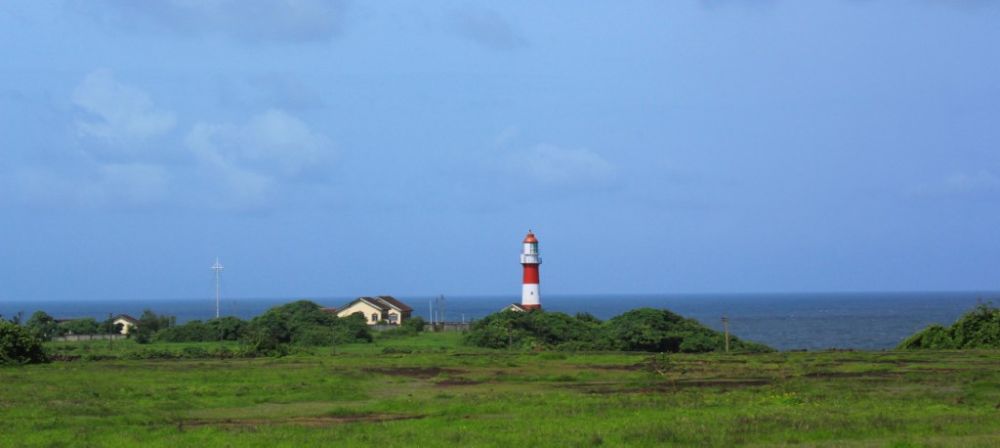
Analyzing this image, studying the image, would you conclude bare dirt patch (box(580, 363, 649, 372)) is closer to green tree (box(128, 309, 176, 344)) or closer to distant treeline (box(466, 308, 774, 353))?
distant treeline (box(466, 308, 774, 353))

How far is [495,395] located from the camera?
38500mm

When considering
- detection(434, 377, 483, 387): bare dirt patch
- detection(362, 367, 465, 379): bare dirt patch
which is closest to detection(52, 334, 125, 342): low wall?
detection(362, 367, 465, 379): bare dirt patch

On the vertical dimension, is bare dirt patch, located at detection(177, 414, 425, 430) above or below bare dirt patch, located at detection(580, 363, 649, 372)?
below

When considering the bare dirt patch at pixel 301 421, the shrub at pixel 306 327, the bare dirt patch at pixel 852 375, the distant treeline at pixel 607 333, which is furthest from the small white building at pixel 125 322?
the bare dirt patch at pixel 301 421

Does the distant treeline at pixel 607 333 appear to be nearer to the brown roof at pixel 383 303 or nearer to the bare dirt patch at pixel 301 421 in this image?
the brown roof at pixel 383 303

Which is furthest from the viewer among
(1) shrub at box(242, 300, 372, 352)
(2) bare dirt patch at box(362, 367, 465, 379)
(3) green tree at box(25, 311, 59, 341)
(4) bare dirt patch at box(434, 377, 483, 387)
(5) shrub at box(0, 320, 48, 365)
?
(3) green tree at box(25, 311, 59, 341)

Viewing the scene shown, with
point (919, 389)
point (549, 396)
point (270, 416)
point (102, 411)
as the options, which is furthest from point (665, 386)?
point (102, 411)

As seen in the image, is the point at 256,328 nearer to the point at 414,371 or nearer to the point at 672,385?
the point at 414,371

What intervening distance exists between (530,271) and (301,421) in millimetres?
67200

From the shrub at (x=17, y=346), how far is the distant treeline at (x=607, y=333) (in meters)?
30.4

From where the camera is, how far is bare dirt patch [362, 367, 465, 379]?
49.2 meters

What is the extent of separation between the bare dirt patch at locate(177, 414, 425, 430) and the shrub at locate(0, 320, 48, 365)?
97.5ft

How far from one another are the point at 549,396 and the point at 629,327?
3996cm

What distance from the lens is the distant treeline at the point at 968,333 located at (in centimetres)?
6788
